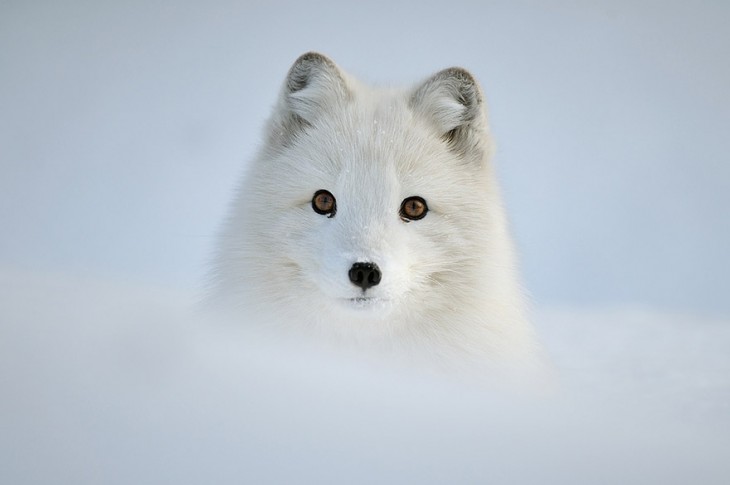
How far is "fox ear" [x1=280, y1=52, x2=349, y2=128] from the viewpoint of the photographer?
11.9 feet

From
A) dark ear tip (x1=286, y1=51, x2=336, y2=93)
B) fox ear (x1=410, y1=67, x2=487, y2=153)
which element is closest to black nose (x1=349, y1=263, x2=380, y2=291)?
fox ear (x1=410, y1=67, x2=487, y2=153)

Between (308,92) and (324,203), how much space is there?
2.53ft

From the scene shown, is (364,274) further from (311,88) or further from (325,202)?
(311,88)

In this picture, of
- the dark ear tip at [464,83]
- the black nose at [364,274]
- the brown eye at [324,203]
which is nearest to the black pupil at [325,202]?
the brown eye at [324,203]

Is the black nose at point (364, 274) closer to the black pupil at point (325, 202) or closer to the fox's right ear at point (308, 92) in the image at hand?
the black pupil at point (325, 202)

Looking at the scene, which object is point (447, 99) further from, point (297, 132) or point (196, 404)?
point (196, 404)

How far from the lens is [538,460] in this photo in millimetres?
1715

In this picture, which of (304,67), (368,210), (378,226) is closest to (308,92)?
(304,67)

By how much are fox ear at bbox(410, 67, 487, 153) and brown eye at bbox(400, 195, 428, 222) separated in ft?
1.87

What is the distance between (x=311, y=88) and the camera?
3.69 metres

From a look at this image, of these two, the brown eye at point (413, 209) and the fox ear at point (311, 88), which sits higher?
the fox ear at point (311, 88)

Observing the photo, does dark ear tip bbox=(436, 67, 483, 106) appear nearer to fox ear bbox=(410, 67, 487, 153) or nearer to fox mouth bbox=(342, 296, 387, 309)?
fox ear bbox=(410, 67, 487, 153)

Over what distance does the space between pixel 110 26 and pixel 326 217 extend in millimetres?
9199

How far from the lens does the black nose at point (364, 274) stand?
9.36 ft
